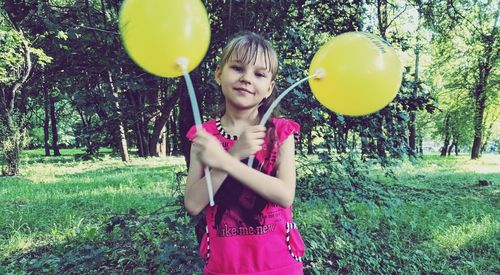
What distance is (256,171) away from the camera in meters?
1.24

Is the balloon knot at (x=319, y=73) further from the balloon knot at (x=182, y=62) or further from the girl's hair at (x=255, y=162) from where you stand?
the balloon knot at (x=182, y=62)

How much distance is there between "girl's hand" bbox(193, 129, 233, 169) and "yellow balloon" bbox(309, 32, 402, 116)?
0.53m

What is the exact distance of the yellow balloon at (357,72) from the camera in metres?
1.39

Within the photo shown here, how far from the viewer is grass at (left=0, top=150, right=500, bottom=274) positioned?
3.45m

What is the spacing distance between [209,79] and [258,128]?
1.57 meters

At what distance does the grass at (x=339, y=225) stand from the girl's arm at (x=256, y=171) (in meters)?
1.29

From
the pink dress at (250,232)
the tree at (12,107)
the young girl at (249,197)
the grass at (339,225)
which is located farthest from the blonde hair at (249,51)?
the tree at (12,107)

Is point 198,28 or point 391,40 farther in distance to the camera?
point 391,40

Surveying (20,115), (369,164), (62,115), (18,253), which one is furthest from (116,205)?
(62,115)

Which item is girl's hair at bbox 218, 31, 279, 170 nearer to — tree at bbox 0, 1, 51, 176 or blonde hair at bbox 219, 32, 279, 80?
blonde hair at bbox 219, 32, 279, 80

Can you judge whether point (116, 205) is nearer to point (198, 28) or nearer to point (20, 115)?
point (198, 28)

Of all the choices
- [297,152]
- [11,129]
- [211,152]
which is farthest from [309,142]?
[11,129]

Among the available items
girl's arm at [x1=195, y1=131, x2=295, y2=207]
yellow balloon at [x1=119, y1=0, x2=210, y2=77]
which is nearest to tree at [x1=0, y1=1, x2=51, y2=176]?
yellow balloon at [x1=119, y1=0, x2=210, y2=77]

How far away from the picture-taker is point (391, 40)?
2957 millimetres
